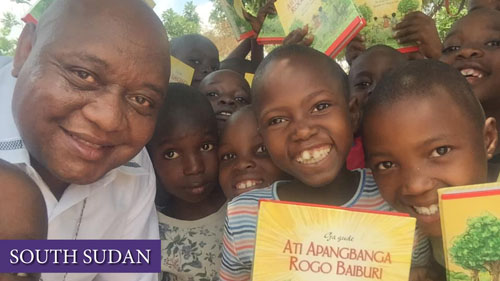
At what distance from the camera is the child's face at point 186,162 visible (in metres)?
1.82

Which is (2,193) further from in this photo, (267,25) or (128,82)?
(267,25)

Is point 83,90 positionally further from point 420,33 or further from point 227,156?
point 420,33

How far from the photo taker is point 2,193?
0.76 m

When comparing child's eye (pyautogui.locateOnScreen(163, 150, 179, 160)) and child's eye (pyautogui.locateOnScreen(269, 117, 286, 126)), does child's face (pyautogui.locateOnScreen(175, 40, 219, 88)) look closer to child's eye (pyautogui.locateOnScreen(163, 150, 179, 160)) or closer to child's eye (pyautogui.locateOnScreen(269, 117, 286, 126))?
child's eye (pyautogui.locateOnScreen(163, 150, 179, 160))

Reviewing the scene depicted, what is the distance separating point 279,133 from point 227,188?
0.45m

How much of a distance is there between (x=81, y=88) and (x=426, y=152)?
3.22 ft

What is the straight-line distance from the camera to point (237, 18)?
2.50m

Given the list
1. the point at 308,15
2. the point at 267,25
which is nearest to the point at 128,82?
the point at 308,15

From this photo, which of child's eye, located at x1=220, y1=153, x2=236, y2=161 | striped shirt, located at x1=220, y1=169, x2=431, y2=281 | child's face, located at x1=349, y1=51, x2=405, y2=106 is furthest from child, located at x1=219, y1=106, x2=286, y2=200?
child's face, located at x1=349, y1=51, x2=405, y2=106

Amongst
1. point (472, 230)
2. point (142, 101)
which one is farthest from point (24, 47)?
point (472, 230)

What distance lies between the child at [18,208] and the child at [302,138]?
740 millimetres

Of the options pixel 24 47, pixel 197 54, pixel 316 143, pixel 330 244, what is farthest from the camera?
pixel 197 54

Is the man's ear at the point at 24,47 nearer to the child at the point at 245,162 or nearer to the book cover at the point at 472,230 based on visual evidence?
the child at the point at 245,162

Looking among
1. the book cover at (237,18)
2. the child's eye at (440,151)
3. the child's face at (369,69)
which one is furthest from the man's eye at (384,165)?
the book cover at (237,18)
